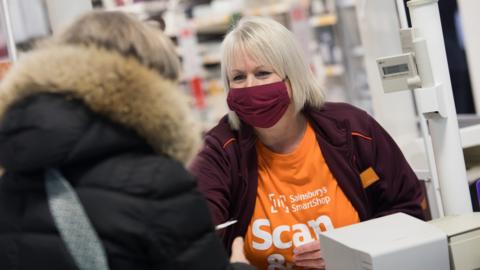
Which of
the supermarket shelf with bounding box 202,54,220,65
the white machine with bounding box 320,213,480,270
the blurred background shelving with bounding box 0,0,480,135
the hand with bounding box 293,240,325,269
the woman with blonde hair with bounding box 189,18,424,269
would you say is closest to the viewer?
the white machine with bounding box 320,213,480,270

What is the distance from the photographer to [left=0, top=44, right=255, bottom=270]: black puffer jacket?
3.67ft

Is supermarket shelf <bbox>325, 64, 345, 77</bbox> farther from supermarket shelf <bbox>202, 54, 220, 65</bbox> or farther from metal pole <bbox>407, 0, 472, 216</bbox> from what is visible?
metal pole <bbox>407, 0, 472, 216</bbox>

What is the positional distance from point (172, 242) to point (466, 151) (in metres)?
1.85

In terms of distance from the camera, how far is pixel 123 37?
1.23m

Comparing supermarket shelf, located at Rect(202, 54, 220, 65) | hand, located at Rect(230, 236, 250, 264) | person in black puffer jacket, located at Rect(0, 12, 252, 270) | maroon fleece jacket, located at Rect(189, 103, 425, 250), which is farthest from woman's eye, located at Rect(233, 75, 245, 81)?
supermarket shelf, located at Rect(202, 54, 220, 65)

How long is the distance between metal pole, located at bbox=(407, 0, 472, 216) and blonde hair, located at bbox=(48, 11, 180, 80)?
1.07 m

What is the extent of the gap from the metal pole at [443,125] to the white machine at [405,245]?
0.18 meters

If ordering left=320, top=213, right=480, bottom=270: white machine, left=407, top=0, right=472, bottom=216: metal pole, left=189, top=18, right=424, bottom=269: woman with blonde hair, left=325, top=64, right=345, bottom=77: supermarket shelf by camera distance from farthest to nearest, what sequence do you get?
left=325, top=64, right=345, bottom=77: supermarket shelf
left=189, top=18, right=424, bottom=269: woman with blonde hair
left=407, top=0, right=472, bottom=216: metal pole
left=320, top=213, right=480, bottom=270: white machine

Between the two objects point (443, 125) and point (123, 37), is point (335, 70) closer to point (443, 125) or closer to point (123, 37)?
point (443, 125)

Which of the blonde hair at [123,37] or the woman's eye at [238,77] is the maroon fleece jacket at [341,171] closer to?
the woman's eye at [238,77]

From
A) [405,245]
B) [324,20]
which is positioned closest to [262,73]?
[405,245]

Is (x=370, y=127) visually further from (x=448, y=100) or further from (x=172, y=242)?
(x=172, y=242)

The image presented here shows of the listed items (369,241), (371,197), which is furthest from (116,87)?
(371,197)

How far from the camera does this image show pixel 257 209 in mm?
2213
